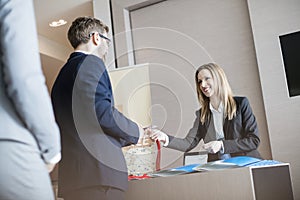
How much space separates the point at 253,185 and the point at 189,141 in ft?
2.52

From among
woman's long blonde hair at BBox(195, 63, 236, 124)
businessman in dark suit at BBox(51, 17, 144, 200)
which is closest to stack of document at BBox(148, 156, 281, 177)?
businessman in dark suit at BBox(51, 17, 144, 200)

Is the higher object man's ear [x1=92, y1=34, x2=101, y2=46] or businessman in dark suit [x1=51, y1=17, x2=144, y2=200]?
man's ear [x1=92, y1=34, x2=101, y2=46]

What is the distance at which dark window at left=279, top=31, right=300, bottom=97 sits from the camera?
112 inches

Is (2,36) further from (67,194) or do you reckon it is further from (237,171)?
(237,171)

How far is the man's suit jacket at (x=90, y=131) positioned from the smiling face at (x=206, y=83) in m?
0.81

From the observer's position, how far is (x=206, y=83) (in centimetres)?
221

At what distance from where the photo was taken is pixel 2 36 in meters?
0.77

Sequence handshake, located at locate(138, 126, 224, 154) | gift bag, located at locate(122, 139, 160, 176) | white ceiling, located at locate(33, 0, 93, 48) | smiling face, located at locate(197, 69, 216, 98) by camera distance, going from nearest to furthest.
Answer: handshake, located at locate(138, 126, 224, 154) → smiling face, located at locate(197, 69, 216, 98) → gift bag, located at locate(122, 139, 160, 176) → white ceiling, located at locate(33, 0, 93, 48)

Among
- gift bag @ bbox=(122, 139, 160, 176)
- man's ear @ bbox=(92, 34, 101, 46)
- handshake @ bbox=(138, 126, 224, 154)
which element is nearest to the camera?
man's ear @ bbox=(92, 34, 101, 46)

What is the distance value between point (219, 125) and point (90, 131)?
2.85 ft

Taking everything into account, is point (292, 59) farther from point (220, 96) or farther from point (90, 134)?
point (90, 134)

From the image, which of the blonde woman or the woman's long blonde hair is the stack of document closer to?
the blonde woman

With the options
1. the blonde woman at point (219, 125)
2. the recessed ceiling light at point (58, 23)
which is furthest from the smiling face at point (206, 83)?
the recessed ceiling light at point (58, 23)

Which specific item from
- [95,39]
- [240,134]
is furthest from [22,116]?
[240,134]
